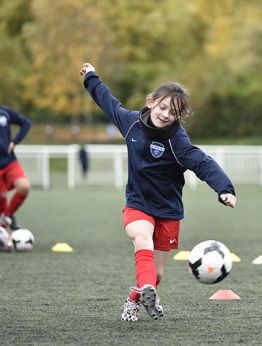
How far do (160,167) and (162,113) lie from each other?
38 cm

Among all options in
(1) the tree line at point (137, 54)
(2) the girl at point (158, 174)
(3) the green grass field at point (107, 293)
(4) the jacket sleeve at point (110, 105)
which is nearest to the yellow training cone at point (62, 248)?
(3) the green grass field at point (107, 293)

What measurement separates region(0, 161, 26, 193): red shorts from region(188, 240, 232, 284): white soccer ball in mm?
6275

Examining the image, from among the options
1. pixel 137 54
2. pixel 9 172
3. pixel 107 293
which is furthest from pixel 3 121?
pixel 137 54

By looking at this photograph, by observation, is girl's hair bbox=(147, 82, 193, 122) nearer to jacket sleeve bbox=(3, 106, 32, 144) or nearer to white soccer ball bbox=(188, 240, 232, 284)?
white soccer ball bbox=(188, 240, 232, 284)

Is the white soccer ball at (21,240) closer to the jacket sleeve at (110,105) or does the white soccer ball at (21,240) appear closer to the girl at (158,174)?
the jacket sleeve at (110,105)

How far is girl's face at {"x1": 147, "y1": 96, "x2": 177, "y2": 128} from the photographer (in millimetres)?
6828

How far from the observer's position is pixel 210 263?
22.3ft

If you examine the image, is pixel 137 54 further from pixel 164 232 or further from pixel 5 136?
pixel 164 232

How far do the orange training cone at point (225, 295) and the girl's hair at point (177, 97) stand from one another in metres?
1.71

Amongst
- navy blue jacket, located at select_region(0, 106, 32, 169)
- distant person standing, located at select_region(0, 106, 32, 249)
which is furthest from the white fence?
distant person standing, located at select_region(0, 106, 32, 249)

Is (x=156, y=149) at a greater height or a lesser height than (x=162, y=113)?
lesser

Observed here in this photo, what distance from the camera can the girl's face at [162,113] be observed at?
6828mm

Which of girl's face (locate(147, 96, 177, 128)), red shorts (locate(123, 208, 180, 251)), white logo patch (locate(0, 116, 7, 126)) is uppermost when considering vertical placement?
girl's face (locate(147, 96, 177, 128))

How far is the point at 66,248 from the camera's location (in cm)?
1178
